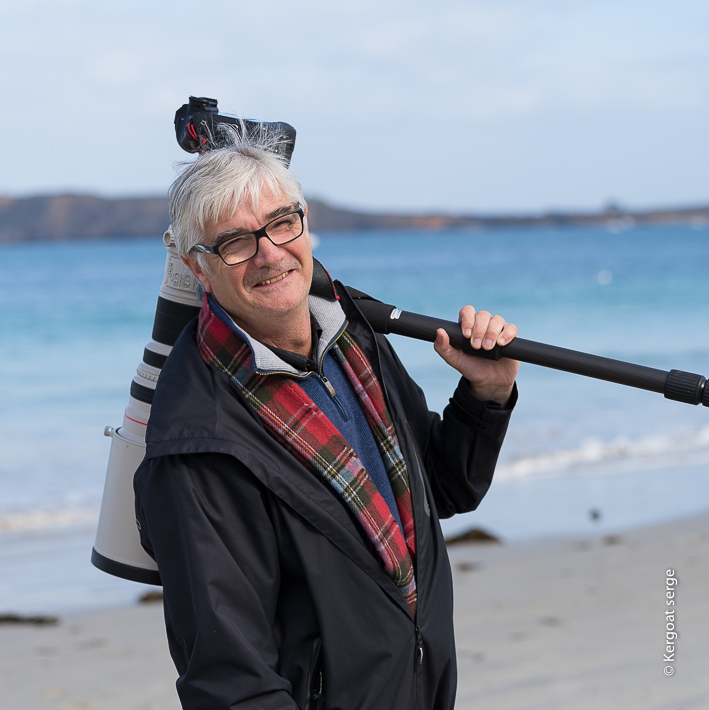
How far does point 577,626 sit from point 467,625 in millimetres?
623

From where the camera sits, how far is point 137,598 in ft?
17.9

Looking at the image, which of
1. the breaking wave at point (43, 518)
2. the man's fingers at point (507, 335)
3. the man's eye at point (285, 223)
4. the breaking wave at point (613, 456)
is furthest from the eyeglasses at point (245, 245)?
the breaking wave at point (613, 456)

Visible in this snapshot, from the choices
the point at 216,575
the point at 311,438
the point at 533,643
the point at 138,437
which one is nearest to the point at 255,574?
the point at 216,575

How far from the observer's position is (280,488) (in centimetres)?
163

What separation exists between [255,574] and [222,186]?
79 centimetres

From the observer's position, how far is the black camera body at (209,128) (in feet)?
6.31

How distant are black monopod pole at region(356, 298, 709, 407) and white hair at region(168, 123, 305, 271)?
392 millimetres

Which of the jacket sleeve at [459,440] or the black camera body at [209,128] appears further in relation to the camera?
the jacket sleeve at [459,440]

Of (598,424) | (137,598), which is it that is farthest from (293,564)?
(598,424)

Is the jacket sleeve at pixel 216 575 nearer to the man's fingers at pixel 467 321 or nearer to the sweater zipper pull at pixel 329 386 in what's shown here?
the sweater zipper pull at pixel 329 386

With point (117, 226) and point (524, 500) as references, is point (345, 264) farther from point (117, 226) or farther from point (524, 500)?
point (524, 500)

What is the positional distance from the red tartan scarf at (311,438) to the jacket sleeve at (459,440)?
0.38 m

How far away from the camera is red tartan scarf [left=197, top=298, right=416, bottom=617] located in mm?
1704

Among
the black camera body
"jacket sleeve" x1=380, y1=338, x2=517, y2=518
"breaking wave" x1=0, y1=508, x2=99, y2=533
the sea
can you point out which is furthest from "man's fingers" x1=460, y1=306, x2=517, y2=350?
"breaking wave" x1=0, y1=508, x2=99, y2=533
